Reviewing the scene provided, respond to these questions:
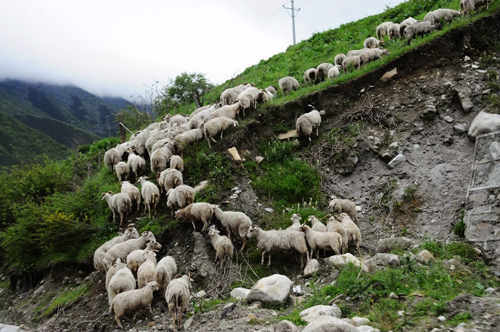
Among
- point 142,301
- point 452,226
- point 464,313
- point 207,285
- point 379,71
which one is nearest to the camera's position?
point 464,313

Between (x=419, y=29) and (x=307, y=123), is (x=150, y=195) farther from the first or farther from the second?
(x=419, y=29)

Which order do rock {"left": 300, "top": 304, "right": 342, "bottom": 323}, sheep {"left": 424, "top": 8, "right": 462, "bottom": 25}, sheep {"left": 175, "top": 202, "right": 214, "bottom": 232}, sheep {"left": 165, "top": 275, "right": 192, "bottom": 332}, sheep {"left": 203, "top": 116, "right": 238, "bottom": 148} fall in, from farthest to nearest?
sheep {"left": 424, "top": 8, "right": 462, "bottom": 25} < sheep {"left": 203, "top": 116, "right": 238, "bottom": 148} < sheep {"left": 175, "top": 202, "right": 214, "bottom": 232} < sheep {"left": 165, "top": 275, "right": 192, "bottom": 332} < rock {"left": 300, "top": 304, "right": 342, "bottom": 323}

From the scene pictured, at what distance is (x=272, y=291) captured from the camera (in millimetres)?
6883

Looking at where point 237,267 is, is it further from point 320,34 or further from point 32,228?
point 320,34

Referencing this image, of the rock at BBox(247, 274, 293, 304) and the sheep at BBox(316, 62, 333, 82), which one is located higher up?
the sheep at BBox(316, 62, 333, 82)

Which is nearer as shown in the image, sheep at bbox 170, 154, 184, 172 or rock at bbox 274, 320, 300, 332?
rock at bbox 274, 320, 300, 332

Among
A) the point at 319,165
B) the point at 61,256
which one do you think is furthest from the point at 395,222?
the point at 61,256

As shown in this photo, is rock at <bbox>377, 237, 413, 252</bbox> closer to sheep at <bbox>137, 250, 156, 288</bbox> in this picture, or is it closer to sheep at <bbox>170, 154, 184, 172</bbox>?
sheep at <bbox>137, 250, 156, 288</bbox>

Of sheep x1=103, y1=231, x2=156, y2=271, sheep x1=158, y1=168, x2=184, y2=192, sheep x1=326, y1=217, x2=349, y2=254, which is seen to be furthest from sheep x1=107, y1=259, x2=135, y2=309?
sheep x1=326, y1=217, x2=349, y2=254

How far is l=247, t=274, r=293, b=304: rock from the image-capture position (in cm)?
678

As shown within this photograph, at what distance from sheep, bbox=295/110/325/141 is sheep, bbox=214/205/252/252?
423 centimetres

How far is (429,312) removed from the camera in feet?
16.7

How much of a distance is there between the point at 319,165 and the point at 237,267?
15.3ft

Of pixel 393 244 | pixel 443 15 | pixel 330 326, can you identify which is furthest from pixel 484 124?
pixel 330 326
